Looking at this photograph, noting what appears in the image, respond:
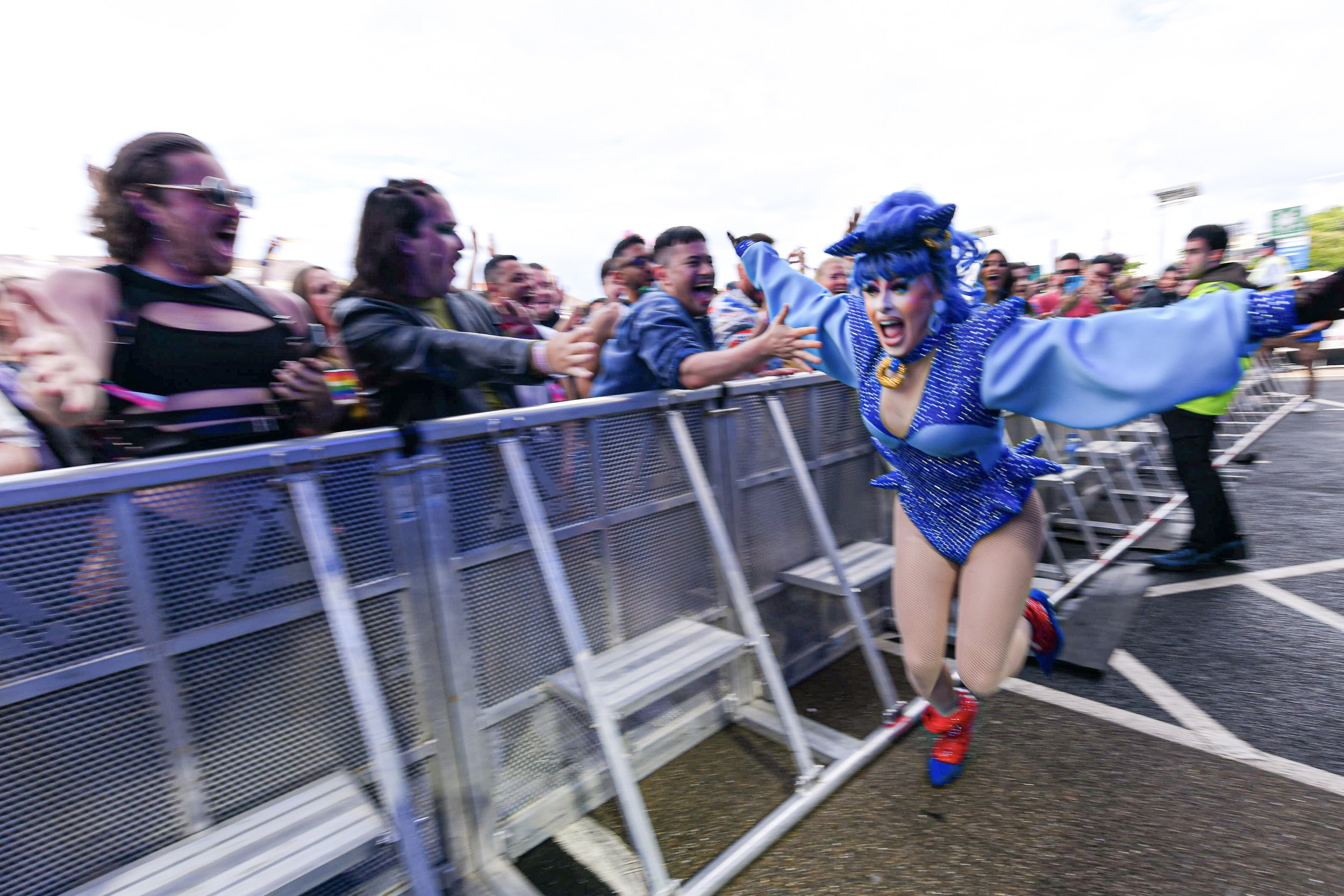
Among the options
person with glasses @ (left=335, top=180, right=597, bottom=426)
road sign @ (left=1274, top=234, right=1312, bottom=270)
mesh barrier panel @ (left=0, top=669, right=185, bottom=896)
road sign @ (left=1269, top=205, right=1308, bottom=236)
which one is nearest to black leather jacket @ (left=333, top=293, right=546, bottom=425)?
person with glasses @ (left=335, top=180, right=597, bottom=426)

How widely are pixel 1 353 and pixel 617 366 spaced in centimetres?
182

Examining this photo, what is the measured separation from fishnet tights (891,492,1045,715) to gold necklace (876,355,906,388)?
1.87 ft

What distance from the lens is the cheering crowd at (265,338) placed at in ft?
5.29

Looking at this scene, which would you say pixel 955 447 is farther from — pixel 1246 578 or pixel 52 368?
pixel 1246 578

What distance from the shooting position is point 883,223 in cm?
219

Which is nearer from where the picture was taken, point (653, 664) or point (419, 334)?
point (419, 334)

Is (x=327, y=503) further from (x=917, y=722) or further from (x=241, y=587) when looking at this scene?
(x=917, y=722)

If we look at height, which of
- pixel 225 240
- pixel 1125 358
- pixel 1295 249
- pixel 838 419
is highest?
pixel 1295 249

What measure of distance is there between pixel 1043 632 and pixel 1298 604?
2290 millimetres

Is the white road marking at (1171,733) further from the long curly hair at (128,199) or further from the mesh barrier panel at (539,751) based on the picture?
the long curly hair at (128,199)

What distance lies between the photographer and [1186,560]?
14.6 ft

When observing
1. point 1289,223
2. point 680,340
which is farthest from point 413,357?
point 1289,223

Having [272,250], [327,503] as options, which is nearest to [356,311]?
[272,250]

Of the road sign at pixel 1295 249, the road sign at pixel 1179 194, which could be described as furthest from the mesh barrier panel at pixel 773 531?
the road sign at pixel 1295 249
